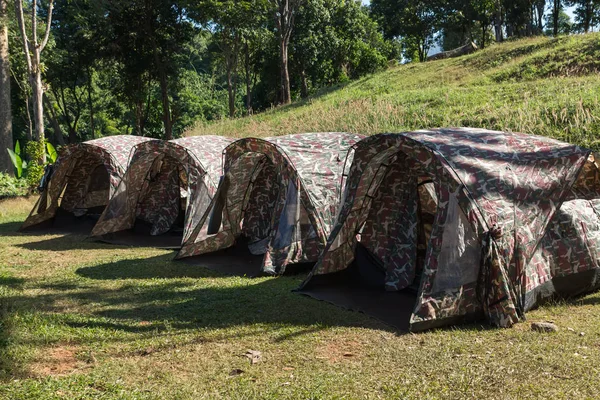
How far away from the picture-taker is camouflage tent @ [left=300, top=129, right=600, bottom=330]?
19.2ft

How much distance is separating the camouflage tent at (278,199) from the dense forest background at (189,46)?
36.5 feet

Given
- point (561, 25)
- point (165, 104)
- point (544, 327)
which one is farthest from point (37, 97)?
point (561, 25)

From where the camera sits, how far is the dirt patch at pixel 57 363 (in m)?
5.02

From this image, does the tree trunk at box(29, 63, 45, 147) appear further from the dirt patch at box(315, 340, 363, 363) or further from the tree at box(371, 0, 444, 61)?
the tree at box(371, 0, 444, 61)

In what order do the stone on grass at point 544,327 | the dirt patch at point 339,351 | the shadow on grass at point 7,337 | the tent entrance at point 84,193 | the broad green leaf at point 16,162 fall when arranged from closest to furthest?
1. the shadow on grass at point 7,337
2. the dirt patch at point 339,351
3. the stone on grass at point 544,327
4. the tent entrance at point 84,193
5. the broad green leaf at point 16,162

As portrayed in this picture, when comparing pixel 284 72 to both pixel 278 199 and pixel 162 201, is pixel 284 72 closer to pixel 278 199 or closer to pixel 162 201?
pixel 162 201

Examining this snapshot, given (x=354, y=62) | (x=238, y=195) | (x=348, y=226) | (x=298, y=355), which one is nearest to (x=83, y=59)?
(x=354, y=62)

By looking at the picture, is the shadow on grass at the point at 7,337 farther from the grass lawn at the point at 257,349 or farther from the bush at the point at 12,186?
the bush at the point at 12,186

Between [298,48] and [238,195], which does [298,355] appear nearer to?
[238,195]

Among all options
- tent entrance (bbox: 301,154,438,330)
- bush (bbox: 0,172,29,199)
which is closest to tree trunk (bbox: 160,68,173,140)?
bush (bbox: 0,172,29,199)

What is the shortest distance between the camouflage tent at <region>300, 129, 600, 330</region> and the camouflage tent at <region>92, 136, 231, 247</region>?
3853mm

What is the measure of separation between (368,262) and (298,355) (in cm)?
252

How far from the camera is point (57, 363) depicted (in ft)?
17.1

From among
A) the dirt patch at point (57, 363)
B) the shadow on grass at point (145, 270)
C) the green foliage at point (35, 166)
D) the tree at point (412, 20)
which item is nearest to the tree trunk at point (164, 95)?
the green foliage at point (35, 166)
